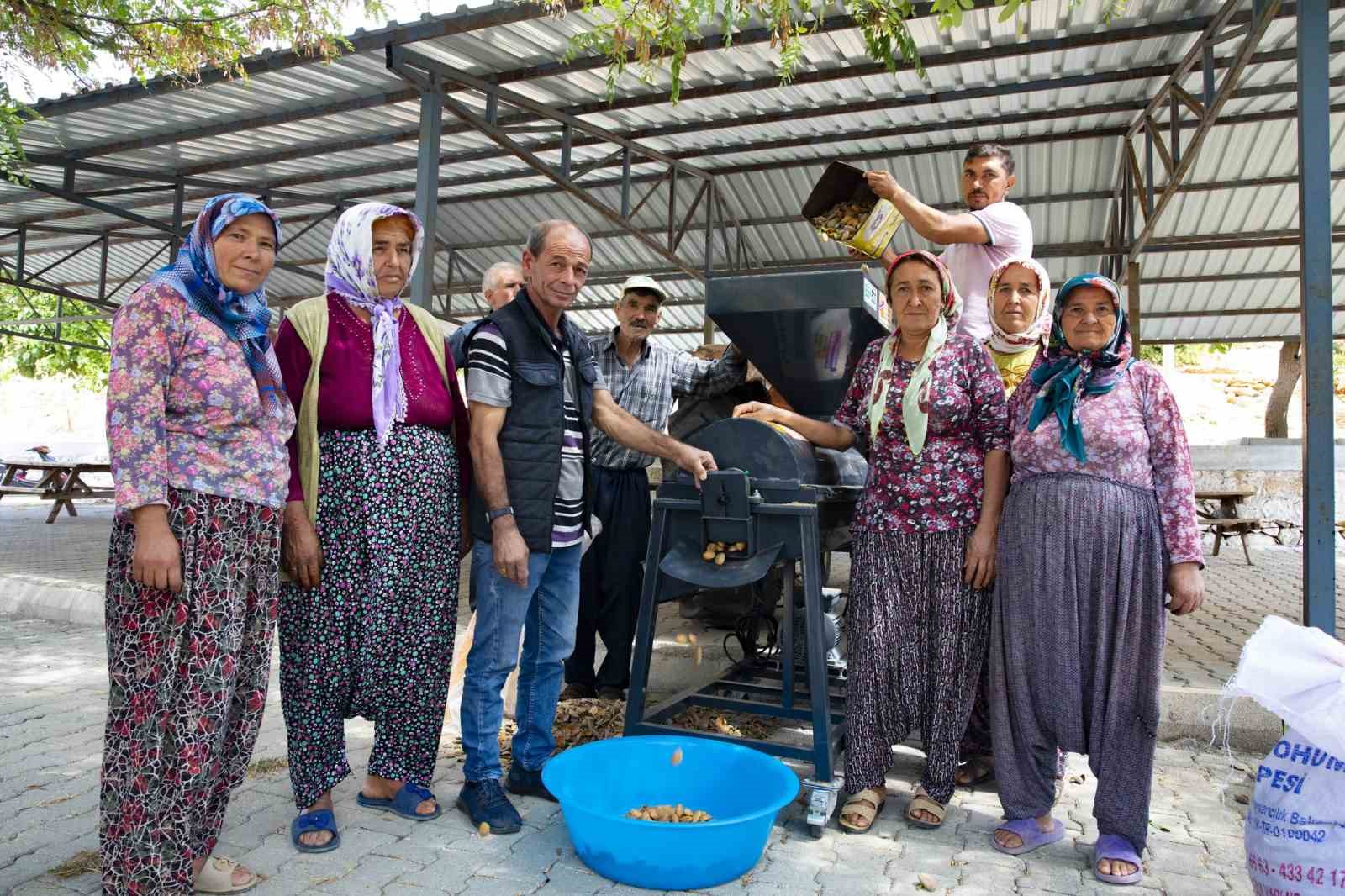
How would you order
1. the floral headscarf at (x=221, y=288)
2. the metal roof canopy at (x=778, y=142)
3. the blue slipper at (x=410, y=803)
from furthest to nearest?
1. the metal roof canopy at (x=778, y=142)
2. the blue slipper at (x=410, y=803)
3. the floral headscarf at (x=221, y=288)

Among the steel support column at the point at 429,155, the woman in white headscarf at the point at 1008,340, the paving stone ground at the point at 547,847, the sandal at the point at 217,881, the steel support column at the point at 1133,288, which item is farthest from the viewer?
the steel support column at the point at 1133,288

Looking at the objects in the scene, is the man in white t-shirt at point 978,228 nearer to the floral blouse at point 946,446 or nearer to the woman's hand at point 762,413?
the floral blouse at point 946,446

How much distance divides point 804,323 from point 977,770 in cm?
175

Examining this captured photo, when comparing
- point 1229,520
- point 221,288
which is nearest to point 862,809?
point 221,288

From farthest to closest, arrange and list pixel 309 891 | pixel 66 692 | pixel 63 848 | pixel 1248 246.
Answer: pixel 1248 246
pixel 66 692
pixel 63 848
pixel 309 891

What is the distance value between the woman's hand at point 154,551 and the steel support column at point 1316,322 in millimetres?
4003

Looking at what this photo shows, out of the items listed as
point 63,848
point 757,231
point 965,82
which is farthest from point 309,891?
point 757,231

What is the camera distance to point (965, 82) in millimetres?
7285

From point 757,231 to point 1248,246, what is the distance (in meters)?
5.48

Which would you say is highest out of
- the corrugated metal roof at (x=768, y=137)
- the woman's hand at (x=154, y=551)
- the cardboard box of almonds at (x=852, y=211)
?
the corrugated metal roof at (x=768, y=137)

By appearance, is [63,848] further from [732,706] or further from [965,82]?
[965,82]

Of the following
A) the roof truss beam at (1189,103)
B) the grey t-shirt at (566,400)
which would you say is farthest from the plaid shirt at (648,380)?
the roof truss beam at (1189,103)

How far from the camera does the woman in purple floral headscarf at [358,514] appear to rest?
8.35ft

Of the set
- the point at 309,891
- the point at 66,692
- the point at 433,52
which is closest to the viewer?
the point at 309,891
